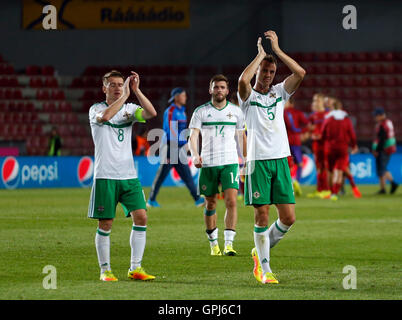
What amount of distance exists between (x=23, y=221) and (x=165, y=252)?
15.6 feet

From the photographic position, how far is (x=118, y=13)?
33500 millimetres

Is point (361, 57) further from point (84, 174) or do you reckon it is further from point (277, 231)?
point (277, 231)

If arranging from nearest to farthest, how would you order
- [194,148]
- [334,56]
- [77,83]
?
[194,148] < [77,83] < [334,56]

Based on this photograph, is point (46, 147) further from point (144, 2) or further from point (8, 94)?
→ point (144, 2)

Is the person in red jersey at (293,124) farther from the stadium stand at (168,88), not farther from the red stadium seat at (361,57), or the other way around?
the red stadium seat at (361,57)

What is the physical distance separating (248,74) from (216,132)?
2.92m

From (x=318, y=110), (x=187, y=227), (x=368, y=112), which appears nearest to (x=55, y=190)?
(x=318, y=110)

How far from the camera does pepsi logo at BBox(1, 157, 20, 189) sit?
80.7ft

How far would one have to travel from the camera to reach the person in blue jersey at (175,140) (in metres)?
16.2

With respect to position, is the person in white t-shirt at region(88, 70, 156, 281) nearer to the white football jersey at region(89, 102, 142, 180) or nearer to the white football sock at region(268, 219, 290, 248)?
the white football jersey at region(89, 102, 142, 180)

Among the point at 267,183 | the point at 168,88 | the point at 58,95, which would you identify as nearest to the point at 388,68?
the point at 168,88

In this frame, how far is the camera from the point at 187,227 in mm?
13688

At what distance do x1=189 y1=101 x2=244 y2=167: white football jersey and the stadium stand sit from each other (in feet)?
65.3

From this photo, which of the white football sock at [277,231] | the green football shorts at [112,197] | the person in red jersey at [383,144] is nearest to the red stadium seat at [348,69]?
the person in red jersey at [383,144]
